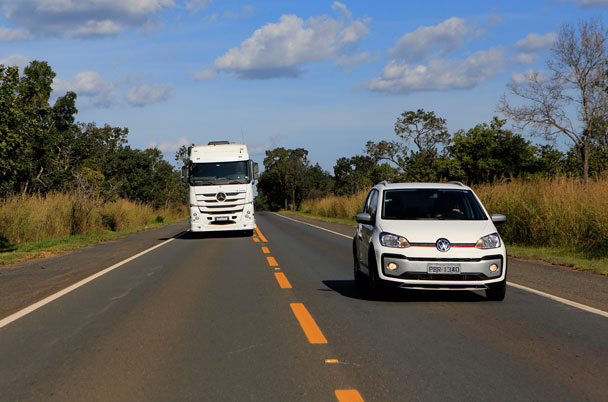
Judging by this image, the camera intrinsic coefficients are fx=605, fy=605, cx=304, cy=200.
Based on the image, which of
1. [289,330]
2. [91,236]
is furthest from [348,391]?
[91,236]

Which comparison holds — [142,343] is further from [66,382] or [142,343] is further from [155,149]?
[155,149]

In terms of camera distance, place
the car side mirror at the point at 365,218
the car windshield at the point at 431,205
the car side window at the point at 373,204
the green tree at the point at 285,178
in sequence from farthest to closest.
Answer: the green tree at the point at 285,178 < the car side window at the point at 373,204 < the car windshield at the point at 431,205 < the car side mirror at the point at 365,218

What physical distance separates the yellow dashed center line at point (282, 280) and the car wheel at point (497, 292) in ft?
10.4

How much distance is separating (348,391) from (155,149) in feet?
247

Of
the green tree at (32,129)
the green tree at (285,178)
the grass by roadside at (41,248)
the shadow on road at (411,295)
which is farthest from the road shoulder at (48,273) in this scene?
the green tree at (285,178)

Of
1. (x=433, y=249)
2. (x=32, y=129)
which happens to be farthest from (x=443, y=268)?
(x=32, y=129)

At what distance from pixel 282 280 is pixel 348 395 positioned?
6347 mm

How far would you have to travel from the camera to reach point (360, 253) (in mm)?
9523

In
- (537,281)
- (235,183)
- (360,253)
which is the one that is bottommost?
(537,281)

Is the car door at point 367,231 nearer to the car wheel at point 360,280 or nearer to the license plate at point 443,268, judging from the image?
the car wheel at point 360,280

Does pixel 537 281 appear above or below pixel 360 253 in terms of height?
below

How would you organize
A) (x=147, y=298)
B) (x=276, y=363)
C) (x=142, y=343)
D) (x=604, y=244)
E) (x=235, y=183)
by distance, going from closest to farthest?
(x=276, y=363) < (x=142, y=343) < (x=147, y=298) < (x=604, y=244) < (x=235, y=183)

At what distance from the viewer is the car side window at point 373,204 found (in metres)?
9.15

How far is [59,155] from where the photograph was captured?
4509 centimetres
